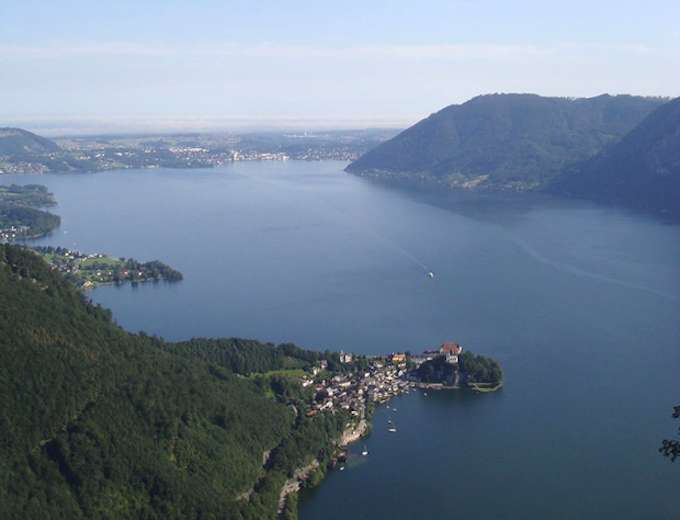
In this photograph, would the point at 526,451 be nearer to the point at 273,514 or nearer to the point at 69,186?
the point at 273,514

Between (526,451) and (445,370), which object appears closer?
(526,451)

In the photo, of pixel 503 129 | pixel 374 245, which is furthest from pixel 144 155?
pixel 374 245

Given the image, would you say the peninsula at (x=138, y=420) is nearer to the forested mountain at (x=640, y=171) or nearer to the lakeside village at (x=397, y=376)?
the lakeside village at (x=397, y=376)

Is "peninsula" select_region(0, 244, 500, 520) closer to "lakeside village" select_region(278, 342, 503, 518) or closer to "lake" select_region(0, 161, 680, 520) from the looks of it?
"lakeside village" select_region(278, 342, 503, 518)

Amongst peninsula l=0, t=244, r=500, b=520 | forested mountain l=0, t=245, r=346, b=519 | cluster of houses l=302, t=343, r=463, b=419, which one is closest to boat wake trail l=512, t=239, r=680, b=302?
cluster of houses l=302, t=343, r=463, b=419

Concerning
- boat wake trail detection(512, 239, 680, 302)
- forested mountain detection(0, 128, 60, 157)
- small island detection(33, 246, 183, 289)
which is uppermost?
forested mountain detection(0, 128, 60, 157)

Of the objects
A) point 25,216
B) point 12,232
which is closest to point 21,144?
point 25,216
